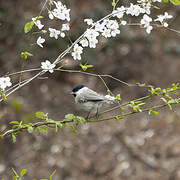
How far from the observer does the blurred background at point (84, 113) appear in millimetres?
4664

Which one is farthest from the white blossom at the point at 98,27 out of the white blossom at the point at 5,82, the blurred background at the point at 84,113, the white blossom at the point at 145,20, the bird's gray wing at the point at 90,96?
the blurred background at the point at 84,113

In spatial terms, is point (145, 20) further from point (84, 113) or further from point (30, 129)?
point (84, 113)

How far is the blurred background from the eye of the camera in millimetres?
4664

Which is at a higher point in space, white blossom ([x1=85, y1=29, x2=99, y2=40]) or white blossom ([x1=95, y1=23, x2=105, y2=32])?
white blossom ([x1=95, y1=23, x2=105, y2=32])

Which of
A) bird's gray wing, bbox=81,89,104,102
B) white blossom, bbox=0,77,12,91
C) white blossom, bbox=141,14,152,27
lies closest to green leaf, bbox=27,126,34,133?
white blossom, bbox=0,77,12,91

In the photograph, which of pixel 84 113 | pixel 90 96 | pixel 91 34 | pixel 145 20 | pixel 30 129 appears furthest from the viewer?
pixel 84 113

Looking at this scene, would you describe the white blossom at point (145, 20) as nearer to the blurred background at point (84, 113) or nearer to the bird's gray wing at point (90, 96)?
the bird's gray wing at point (90, 96)

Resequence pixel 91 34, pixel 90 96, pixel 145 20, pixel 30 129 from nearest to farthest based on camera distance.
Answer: pixel 30 129, pixel 91 34, pixel 145 20, pixel 90 96

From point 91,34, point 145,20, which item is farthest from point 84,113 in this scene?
point 91,34

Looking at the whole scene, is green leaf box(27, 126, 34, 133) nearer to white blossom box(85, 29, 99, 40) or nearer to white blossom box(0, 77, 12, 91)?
white blossom box(0, 77, 12, 91)

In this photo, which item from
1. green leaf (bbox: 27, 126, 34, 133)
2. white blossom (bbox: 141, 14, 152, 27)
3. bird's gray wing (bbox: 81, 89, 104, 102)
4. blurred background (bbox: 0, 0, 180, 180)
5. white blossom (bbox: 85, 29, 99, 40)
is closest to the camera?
green leaf (bbox: 27, 126, 34, 133)

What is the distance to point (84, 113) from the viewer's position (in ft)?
17.5

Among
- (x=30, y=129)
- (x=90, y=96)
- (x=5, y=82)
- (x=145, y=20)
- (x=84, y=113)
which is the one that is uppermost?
(x=84, y=113)

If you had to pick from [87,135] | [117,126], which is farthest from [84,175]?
[117,126]
